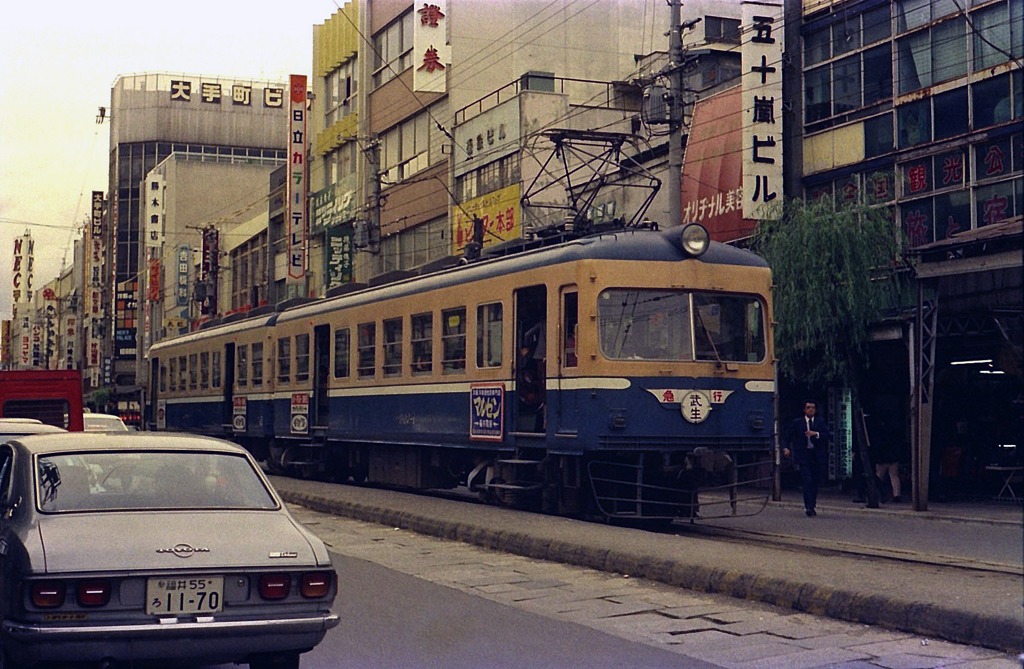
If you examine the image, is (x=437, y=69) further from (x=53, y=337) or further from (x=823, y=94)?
(x=53, y=337)

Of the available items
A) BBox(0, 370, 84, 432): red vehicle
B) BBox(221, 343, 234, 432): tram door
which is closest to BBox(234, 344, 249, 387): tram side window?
BBox(221, 343, 234, 432): tram door

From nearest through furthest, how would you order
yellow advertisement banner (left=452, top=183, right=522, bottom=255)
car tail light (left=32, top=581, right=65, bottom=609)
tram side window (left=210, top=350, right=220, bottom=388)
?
car tail light (left=32, top=581, right=65, bottom=609)
tram side window (left=210, top=350, right=220, bottom=388)
yellow advertisement banner (left=452, top=183, right=522, bottom=255)

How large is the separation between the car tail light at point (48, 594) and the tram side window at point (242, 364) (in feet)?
73.7

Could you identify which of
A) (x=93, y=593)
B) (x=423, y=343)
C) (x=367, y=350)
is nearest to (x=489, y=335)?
(x=423, y=343)

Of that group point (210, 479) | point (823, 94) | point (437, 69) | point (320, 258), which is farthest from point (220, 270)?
point (210, 479)

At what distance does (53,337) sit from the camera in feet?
394

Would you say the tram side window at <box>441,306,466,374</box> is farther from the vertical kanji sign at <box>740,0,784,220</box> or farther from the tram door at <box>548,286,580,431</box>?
the vertical kanji sign at <box>740,0,784,220</box>

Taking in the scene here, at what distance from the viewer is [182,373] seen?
3350cm

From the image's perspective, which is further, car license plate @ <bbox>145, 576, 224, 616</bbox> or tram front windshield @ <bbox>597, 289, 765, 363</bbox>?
tram front windshield @ <bbox>597, 289, 765, 363</bbox>

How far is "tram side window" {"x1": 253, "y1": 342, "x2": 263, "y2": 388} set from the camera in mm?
26953

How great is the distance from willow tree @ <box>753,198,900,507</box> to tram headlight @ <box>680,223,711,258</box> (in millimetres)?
5460

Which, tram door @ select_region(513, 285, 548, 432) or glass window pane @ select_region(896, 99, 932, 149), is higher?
glass window pane @ select_region(896, 99, 932, 149)

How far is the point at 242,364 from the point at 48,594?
22.8 m

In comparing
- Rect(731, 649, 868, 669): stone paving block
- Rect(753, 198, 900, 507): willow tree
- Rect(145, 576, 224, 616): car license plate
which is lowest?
Rect(731, 649, 868, 669): stone paving block
